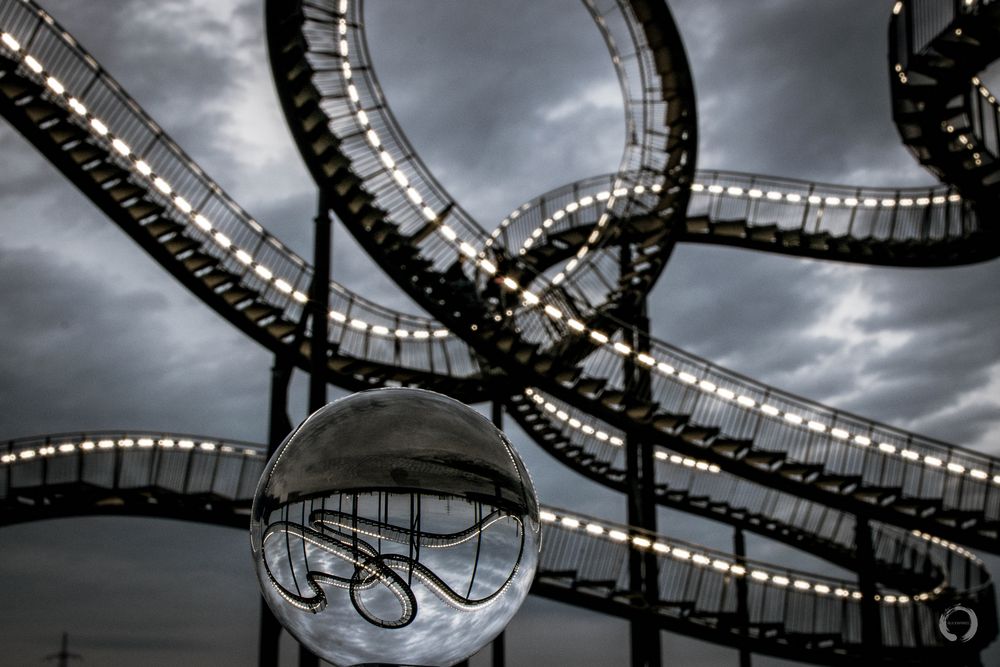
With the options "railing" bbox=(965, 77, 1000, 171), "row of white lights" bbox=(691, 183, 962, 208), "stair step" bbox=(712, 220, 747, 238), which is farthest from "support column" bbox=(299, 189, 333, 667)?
"stair step" bbox=(712, 220, 747, 238)

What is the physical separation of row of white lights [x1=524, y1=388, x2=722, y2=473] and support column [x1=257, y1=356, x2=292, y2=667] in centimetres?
846

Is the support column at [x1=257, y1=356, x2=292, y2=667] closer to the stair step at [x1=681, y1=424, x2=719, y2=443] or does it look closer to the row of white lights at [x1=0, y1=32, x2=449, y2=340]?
the row of white lights at [x1=0, y1=32, x2=449, y2=340]

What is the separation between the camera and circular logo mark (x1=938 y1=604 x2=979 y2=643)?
2.74 meters

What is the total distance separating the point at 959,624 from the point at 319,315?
1340 cm

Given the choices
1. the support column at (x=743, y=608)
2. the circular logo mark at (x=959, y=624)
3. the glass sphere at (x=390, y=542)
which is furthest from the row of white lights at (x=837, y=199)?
the glass sphere at (x=390, y=542)

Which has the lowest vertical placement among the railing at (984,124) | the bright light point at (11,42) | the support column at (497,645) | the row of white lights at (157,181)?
the support column at (497,645)

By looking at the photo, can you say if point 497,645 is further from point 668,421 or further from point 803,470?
point 803,470

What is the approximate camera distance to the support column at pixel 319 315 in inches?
588

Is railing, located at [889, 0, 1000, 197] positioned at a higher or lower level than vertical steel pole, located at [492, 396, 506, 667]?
higher

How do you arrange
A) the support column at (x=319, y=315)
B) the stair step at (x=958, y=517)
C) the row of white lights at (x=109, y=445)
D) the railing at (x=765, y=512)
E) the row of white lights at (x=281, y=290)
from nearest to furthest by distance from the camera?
the support column at (x=319, y=315) → the row of white lights at (x=281, y=290) → the stair step at (x=958, y=517) → the row of white lights at (x=109, y=445) → the railing at (x=765, y=512)

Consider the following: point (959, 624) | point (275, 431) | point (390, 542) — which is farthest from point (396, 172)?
point (390, 542)

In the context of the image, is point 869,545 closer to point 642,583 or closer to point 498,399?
point 642,583

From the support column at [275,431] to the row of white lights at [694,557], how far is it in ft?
14.9

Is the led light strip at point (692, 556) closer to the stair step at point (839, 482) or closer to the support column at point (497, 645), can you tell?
the stair step at point (839, 482)
